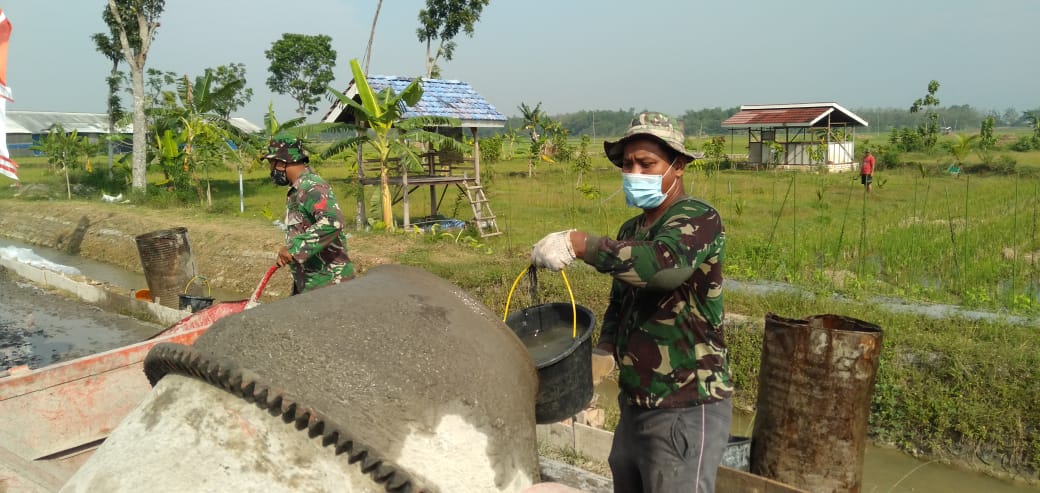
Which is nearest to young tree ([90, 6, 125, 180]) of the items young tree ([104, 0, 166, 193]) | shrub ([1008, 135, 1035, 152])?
young tree ([104, 0, 166, 193])

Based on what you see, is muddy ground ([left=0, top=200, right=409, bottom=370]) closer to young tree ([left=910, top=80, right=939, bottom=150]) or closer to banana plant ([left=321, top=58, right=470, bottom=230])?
banana plant ([left=321, top=58, right=470, bottom=230])

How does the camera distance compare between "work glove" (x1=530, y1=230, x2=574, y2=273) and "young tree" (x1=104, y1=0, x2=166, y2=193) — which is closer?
"work glove" (x1=530, y1=230, x2=574, y2=273)

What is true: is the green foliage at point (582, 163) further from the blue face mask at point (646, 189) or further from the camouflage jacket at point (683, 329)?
the camouflage jacket at point (683, 329)

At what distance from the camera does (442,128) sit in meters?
18.2

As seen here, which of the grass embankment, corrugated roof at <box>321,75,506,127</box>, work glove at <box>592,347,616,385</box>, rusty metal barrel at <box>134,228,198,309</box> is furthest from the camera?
corrugated roof at <box>321,75,506,127</box>

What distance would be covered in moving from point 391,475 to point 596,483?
1858 millimetres

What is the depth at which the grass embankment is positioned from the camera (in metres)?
4.98

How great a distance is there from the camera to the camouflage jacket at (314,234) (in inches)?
167

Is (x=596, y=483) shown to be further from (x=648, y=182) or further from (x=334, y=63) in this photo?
(x=334, y=63)

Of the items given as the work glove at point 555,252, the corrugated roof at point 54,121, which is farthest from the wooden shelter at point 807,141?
the corrugated roof at point 54,121

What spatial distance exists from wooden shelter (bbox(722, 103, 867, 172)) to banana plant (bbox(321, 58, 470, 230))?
1659 centimetres

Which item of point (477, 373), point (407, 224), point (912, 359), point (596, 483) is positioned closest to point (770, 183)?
point (407, 224)

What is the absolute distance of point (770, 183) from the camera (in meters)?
A: 23.0

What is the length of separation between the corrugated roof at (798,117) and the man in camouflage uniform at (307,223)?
26550 mm
